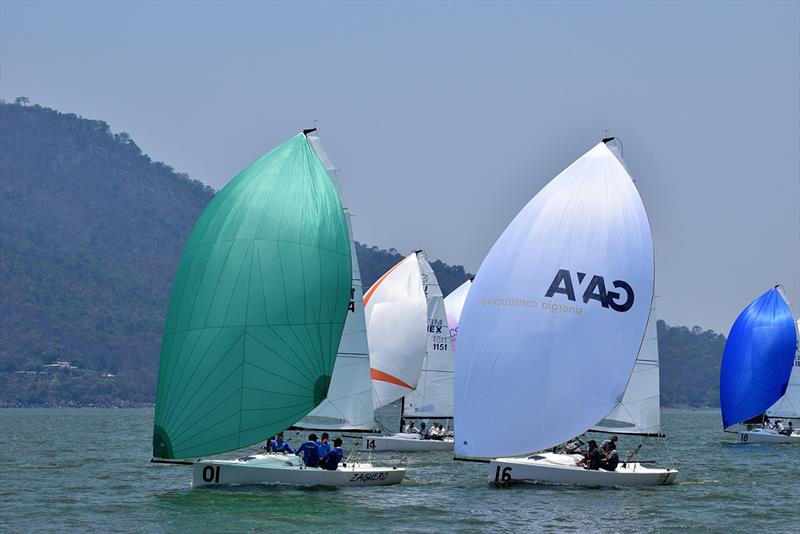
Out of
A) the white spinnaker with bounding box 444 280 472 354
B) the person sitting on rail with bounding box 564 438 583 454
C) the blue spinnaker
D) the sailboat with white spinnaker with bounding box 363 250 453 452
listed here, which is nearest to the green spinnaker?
Answer: the person sitting on rail with bounding box 564 438 583 454

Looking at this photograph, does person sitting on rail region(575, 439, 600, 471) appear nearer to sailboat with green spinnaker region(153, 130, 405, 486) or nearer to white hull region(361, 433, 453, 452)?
sailboat with green spinnaker region(153, 130, 405, 486)

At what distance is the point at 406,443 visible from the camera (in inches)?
1866

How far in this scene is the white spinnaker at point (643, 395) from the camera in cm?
3297

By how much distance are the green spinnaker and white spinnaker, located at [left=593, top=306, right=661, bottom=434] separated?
25.0 feet

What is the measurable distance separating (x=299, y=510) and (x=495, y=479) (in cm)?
620

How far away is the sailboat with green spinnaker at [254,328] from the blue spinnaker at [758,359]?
31.5m

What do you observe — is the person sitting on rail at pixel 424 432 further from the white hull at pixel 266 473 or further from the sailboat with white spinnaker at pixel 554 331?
the white hull at pixel 266 473

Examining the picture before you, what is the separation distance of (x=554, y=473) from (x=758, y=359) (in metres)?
29.0

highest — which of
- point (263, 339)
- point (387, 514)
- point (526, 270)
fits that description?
point (526, 270)

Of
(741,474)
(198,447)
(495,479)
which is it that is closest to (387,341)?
(741,474)

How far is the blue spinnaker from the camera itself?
189ft

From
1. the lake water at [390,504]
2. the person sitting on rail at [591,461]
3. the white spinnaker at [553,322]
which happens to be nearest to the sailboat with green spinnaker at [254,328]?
the lake water at [390,504]

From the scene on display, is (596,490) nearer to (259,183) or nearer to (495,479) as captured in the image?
(495,479)

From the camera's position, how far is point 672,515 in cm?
2900
